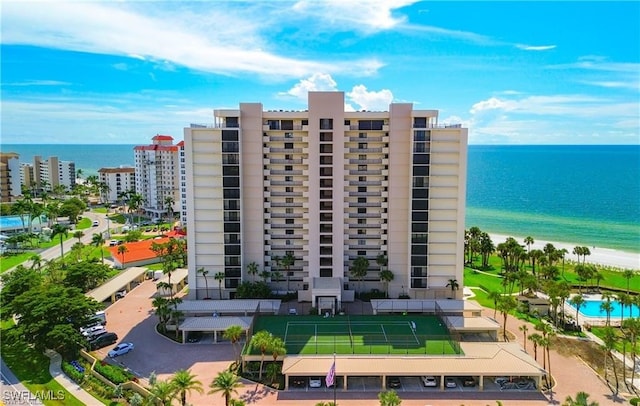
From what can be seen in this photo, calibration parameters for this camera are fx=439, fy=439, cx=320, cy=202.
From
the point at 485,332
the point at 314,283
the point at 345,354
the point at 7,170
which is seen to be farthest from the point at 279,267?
the point at 7,170

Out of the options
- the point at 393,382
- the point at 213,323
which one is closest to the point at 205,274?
the point at 213,323

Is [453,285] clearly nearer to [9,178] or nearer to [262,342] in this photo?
[262,342]

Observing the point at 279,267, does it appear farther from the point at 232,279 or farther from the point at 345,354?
the point at 345,354

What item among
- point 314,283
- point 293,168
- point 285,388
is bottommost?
point 285,388

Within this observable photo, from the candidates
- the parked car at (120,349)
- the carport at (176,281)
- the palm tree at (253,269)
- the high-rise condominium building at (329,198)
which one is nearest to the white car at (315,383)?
the high-rise condominium building at (329,198)

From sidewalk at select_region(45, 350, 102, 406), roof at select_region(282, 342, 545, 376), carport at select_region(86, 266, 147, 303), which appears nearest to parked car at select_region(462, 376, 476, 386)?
roof at select_region(282, 342, 545, 376)
